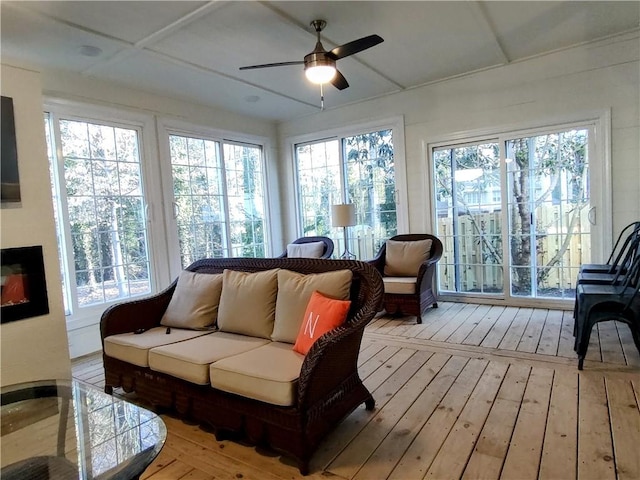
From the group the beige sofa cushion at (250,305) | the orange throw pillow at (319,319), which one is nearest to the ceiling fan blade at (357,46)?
the beige sofa cushion at (250,305)

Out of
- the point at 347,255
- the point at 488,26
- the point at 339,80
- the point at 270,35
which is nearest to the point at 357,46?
the point at 339,80

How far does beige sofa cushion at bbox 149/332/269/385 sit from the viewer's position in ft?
7.00

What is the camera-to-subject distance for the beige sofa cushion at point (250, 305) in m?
2.49

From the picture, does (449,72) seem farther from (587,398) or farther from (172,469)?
(172,469)

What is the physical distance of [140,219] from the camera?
172 inches

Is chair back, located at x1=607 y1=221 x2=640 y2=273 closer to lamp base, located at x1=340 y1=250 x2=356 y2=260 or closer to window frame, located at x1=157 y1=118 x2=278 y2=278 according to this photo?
lamp base, located at x1=340 y1=250 x2=356 y2=260

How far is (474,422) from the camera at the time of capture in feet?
7.16

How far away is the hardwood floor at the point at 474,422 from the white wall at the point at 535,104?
72.0 inches

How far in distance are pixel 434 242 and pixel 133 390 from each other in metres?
3.51

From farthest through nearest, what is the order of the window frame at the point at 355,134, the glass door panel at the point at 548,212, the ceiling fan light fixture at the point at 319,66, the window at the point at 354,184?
1. the window at the point at 354,184
2. the window frame at the point at 355,134
3. the glass door panel at the point at 548,212
4. the ceiling fan light fixture at the point at 319,66

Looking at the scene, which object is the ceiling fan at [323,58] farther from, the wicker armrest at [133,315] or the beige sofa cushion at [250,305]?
the wicker armrest at [133,315]

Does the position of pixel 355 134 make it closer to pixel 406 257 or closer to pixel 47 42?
pixel 406 257

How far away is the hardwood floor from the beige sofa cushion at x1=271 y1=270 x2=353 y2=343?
62 centimetres

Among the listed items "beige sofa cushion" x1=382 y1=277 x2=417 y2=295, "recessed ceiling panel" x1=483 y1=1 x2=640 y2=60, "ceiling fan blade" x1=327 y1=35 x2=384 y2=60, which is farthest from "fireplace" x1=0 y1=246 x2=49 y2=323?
"recessed ceiling panel" x1=483 y1=1 x2=640 y2=60
